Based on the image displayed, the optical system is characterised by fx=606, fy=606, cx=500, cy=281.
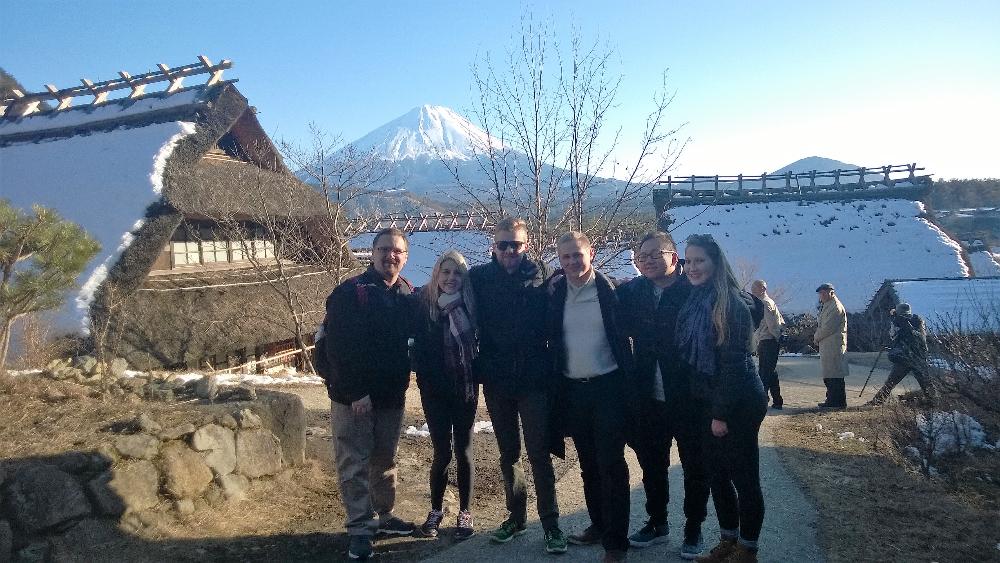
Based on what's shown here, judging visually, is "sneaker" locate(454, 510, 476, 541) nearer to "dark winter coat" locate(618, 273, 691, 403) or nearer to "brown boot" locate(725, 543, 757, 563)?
"dark winter coat" locate(618, 273, 691, 403)

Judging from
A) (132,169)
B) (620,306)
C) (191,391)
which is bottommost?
(191,391)

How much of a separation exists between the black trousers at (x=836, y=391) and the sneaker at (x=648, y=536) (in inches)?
211

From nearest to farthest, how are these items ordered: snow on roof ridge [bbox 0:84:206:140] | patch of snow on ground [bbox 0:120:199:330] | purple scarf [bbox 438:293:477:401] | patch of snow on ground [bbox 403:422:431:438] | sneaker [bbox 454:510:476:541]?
1. purple scarf [bbox 438:293:477:401]
2. sneaker [bbox 454:510:476:541]
3. patch of snow on ground [bbox 403:422:431:438]
4. patch of snow on ground [bbox 0:120:199:330]
5. snow on roof ridge [bbox 0:84:206:140]

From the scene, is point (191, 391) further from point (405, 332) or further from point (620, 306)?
point (620, 306)

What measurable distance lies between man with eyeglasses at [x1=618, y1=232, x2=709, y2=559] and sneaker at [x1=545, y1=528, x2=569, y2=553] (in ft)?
1.55

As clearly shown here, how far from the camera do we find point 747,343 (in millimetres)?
2850

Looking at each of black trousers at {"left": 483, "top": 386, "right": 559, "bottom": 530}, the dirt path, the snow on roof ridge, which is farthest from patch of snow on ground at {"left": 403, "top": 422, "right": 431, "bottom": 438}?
the snow on roof ridge

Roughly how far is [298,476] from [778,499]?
3341 millimetres

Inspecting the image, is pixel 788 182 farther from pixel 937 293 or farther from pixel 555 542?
pixel 555 542

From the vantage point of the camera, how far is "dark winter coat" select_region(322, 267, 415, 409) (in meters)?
3.26

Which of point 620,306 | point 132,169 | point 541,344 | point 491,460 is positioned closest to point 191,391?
point 491,460

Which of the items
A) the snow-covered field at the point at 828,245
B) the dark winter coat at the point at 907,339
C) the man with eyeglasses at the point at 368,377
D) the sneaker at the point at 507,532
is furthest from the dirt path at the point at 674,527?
the snow-covered field at the point at 828,245

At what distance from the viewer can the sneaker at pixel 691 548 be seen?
3.18 m

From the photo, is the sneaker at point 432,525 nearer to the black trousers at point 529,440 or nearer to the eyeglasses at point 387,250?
the black trousers at point 529,440
